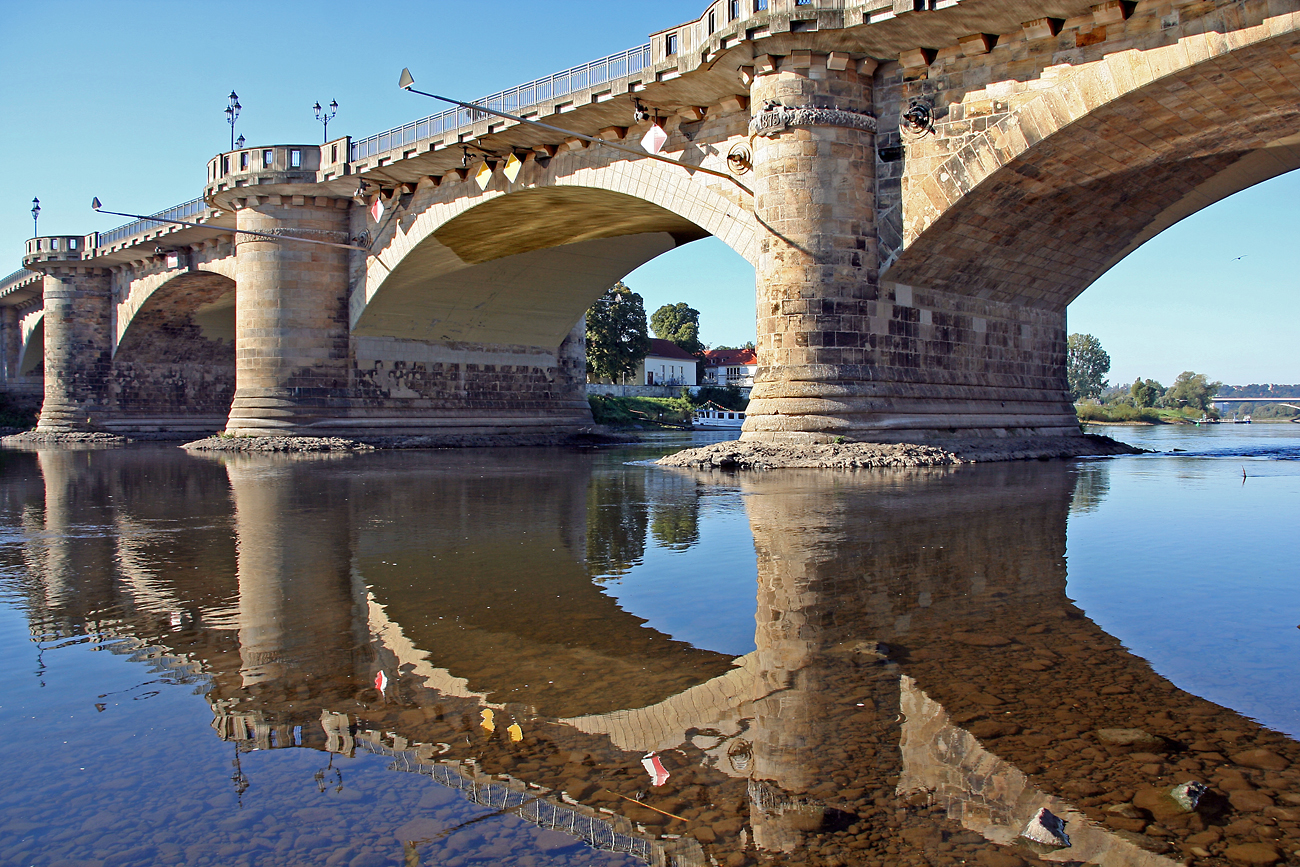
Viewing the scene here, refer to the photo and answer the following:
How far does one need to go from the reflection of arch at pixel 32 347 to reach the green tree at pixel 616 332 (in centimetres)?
3227

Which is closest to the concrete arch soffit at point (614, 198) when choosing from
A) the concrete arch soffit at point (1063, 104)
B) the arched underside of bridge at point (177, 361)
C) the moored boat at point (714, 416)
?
the concrete arch soffit at point (1063, 104)

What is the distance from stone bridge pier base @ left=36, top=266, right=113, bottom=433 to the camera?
40.5 metres

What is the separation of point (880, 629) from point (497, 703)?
1.98 m

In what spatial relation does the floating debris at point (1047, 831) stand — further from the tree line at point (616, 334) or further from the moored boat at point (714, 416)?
the tree line at point (616, 334)

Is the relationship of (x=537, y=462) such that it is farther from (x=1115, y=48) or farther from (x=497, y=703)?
(x=497, y=703)

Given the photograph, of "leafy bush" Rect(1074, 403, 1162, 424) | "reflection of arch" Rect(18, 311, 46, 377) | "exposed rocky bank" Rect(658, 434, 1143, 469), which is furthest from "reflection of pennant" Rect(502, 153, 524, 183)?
"leafy bush" Rect(1074, 403, 1162, 424)

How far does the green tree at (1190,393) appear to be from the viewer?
9100 centimetres

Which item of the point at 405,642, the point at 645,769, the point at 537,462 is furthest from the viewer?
the point at 537,462

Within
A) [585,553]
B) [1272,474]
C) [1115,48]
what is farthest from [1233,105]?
[585,553]

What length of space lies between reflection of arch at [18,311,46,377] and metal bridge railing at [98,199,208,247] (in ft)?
51.3

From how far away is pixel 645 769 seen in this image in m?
3.03

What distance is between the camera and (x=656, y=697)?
3740 mm

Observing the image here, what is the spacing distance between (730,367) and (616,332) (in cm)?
3646

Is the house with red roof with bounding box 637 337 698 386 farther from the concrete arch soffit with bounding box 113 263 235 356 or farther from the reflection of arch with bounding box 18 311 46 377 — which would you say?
the concrete arch soffit with bounding box 113 263 235 356
